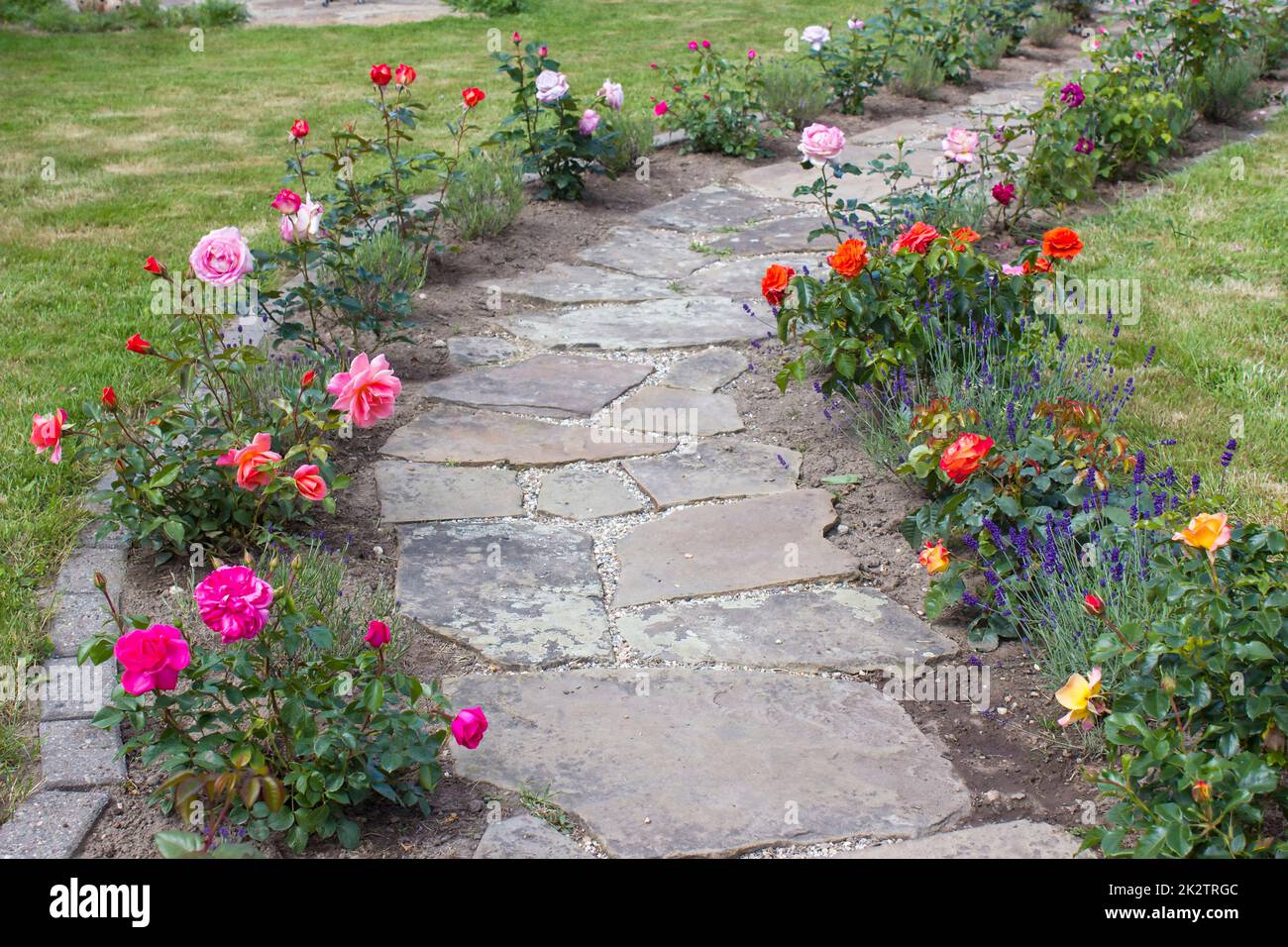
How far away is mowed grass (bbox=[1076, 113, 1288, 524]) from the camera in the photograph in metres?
3.56

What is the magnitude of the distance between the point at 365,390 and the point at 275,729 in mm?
849

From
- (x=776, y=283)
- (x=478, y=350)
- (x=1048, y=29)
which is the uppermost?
(x=1048, y=29)

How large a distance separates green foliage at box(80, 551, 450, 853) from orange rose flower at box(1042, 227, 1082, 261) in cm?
223

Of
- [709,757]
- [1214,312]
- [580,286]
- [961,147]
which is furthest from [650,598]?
[1214,312]

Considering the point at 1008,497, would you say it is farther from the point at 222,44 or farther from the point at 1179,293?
the point at 222,44

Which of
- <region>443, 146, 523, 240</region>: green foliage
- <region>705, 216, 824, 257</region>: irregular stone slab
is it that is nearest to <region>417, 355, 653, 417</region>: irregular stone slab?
<region>443, 146, 523, 240</region>: green foliage

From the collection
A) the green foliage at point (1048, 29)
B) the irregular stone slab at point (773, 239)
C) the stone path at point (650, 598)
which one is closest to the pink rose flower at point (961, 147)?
the irregular stone slab at point (773, 239)

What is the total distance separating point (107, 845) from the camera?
A: 2227 mm

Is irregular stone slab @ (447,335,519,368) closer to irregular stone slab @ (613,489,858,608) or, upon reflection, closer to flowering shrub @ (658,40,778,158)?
irregular stone slab @ (613,489,858,608)

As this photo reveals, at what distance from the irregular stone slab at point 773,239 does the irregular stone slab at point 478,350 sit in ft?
4.25

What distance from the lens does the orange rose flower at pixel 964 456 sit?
2.88 m

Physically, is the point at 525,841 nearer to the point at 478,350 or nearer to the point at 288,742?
the point at 288,742

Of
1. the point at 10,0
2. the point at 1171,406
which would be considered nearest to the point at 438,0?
the point at 10,0

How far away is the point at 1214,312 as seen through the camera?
4.57 m
